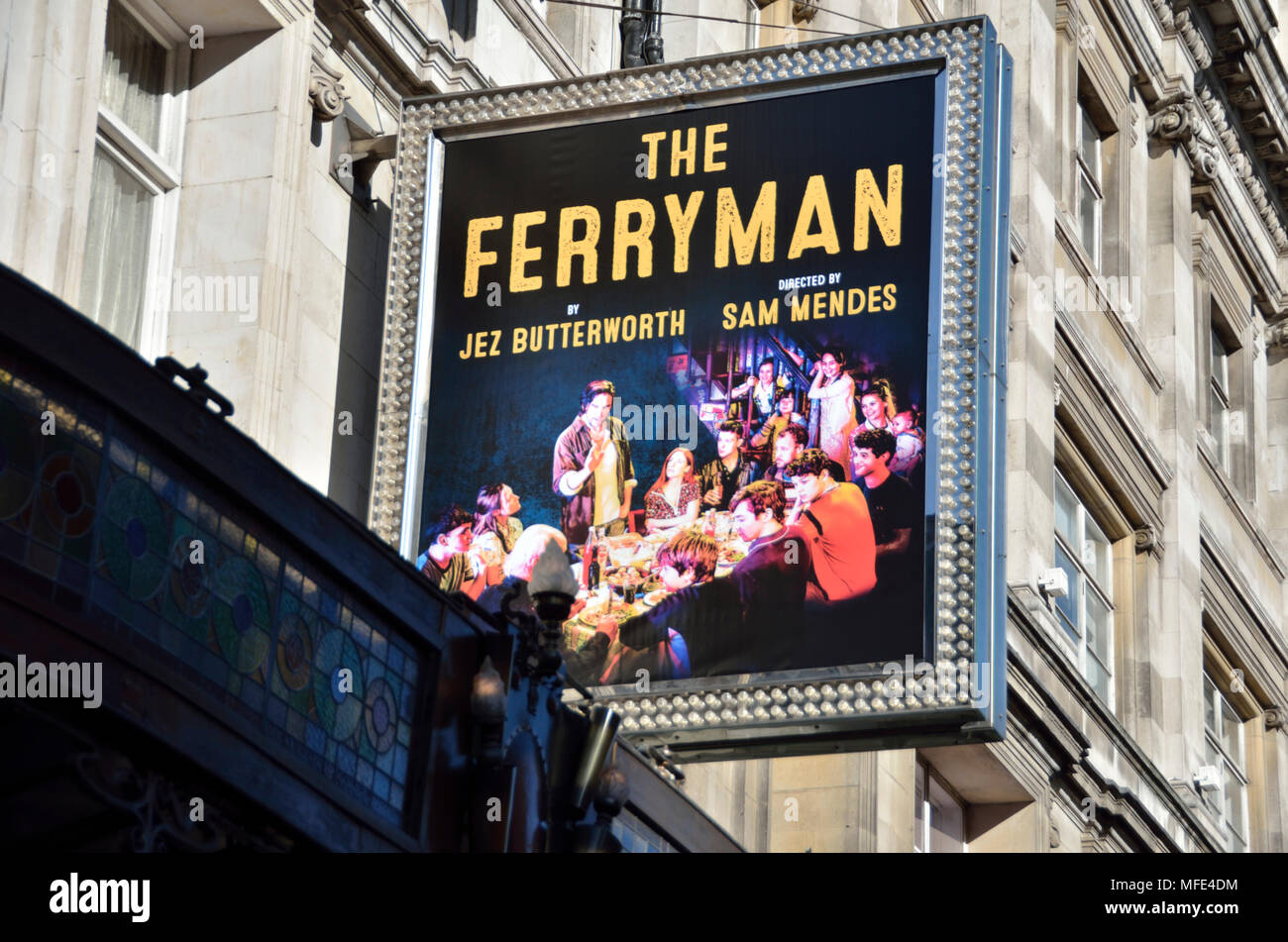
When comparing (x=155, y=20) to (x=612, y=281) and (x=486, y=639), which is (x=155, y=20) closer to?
(x=612, y=281)

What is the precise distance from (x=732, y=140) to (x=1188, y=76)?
66.1 feet

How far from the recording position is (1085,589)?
26.1 metres

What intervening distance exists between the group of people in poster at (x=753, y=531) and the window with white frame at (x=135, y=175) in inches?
79.2

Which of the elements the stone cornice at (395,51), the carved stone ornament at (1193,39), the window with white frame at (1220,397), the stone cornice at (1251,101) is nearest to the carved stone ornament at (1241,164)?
the stone cornice at (1251,101)

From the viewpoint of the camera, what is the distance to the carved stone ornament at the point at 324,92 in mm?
13297

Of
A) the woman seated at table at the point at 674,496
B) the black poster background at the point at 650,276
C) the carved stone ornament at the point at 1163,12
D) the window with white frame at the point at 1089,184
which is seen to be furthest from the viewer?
the carved stone ornament at the point at 1163,12

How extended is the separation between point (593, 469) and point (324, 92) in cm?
284

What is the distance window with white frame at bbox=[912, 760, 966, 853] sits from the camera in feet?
71.7

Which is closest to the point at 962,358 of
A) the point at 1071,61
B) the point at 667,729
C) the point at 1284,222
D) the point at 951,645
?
the point at 951,645

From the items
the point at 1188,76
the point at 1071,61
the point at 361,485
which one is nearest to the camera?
the point at 361,485

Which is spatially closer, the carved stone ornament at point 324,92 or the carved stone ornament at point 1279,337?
the carved stone ornament at point 324,92

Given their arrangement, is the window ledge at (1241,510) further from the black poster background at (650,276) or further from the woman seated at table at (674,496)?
the woman seated at table at (674,496)

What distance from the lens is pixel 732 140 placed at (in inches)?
500

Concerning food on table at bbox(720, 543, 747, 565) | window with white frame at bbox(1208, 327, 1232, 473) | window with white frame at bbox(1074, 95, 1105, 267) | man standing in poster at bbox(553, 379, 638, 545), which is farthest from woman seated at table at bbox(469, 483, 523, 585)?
window with white frame at bbox(1208, 327, 1232, 473)
